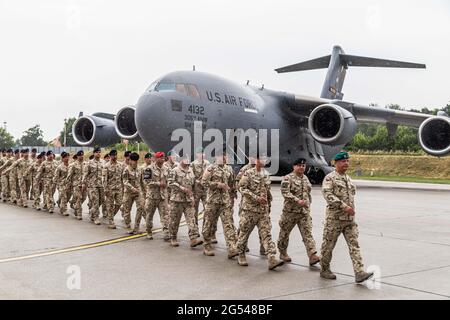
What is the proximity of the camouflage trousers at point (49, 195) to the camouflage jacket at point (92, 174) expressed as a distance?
2394mm

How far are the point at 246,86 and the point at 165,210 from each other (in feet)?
41.5

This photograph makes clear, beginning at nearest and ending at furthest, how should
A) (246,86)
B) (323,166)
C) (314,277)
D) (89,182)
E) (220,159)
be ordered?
(314,277), (220,159), (89,182), (246,86), (323,166)

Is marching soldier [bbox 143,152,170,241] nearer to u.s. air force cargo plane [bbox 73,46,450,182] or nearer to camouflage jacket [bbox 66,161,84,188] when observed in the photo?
camouflage jacket [bbox 66,161,84,188]

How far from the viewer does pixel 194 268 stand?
285 inches

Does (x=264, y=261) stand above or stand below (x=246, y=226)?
below

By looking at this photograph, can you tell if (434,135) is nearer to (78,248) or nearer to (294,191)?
(294,191)

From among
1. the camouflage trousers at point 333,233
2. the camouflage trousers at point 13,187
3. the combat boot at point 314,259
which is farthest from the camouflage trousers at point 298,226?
the camouflage trousers at point 13,187

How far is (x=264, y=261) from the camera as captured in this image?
7.79m

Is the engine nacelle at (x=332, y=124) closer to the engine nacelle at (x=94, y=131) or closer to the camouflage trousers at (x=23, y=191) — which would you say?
the engine nacelle at (x=94, y=131)

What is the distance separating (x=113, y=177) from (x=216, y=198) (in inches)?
153

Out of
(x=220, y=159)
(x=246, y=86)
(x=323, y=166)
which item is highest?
(x=246, y=86)
